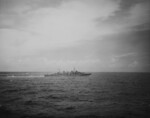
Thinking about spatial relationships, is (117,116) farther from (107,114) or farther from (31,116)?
(31,116)

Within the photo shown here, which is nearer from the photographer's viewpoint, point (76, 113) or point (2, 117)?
point (2, 117)

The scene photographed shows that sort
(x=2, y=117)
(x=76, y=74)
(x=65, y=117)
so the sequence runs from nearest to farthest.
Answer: (x=2, y=117)
(x=65, y=117)
(x=76, y=74)

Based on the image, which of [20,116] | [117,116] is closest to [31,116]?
[20,116]

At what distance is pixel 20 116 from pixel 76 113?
26.3ft

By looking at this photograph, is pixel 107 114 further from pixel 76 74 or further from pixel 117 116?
pixel 76 74

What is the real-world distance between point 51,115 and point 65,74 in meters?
131

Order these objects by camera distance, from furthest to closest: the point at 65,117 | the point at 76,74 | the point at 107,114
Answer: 1. the point at 76,74
2. the point at 107,114
3. the point at 65,117

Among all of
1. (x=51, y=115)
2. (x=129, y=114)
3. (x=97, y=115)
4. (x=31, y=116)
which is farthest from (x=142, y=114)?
(x=31, y=116)

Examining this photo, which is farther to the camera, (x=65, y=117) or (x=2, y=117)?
(x=65, y=117)

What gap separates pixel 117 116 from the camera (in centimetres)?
1691

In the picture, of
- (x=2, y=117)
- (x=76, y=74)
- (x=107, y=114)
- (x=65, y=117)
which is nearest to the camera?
(x=2, y=117)

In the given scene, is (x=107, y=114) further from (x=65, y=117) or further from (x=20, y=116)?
(x=20, y=116)

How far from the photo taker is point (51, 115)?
17016mm

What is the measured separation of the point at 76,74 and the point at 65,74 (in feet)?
46.7
